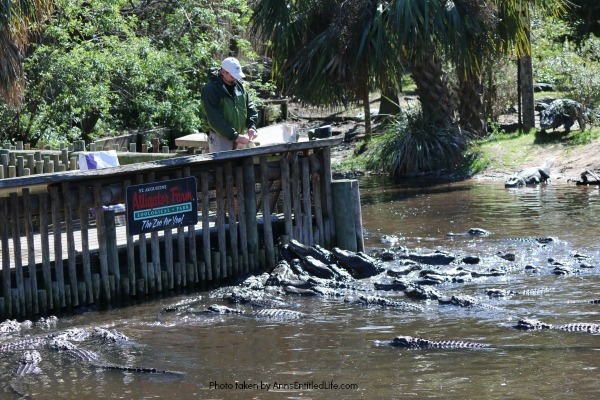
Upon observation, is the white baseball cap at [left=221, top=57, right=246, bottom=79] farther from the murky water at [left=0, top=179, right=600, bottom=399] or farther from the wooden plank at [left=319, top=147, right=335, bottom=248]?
the murky water at [left=0, top=179, right=600, bottom=399]

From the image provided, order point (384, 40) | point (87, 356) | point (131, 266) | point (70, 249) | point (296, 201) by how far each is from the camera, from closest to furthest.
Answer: point (87, 356), point (70, 249), point (131, 266), point (296, 201), point (384, 40)

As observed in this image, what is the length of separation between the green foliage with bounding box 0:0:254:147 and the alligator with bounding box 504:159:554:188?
7.33 m

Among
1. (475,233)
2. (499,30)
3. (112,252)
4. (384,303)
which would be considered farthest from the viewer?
(499,30)

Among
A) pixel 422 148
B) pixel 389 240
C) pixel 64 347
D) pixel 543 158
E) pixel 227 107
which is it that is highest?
pixel 227 107

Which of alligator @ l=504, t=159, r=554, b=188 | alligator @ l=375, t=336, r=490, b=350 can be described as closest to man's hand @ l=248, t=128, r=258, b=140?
alligator @ l=375, t=336, r=490, b=350

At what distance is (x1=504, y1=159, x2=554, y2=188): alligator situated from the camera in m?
18.5

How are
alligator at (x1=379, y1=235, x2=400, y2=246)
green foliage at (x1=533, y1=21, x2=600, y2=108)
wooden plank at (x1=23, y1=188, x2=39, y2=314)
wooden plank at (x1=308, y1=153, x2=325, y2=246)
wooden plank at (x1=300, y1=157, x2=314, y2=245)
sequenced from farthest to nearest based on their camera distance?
green foliage at (x1=533, y1=21, x2=600, y2=108)
alligator at (x1=379, y1=235, x2=400, y2=246)
wooden plank at (x1=308, y1=153, x2=325, y2=246)
wooden plank at (x1=300, y1=157, x2=314, y2=245)
wooden plank at (x1=23, y1=188, x2=39, y2=314)

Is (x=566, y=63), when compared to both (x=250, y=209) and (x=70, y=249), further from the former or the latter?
(x=70, y=249)

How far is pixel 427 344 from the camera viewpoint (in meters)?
8.02

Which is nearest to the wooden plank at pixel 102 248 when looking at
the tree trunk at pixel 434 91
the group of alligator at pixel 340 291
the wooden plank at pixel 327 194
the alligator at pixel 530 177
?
the group of alligator at pixel 340 291

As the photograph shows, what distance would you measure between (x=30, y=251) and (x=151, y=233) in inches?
53.3

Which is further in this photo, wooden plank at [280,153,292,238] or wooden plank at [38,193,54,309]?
wooden plank at [280,153,292,238]

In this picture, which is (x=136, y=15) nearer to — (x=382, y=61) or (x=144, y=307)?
(x=382, y=61)

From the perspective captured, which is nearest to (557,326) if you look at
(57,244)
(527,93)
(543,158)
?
(57,244)
